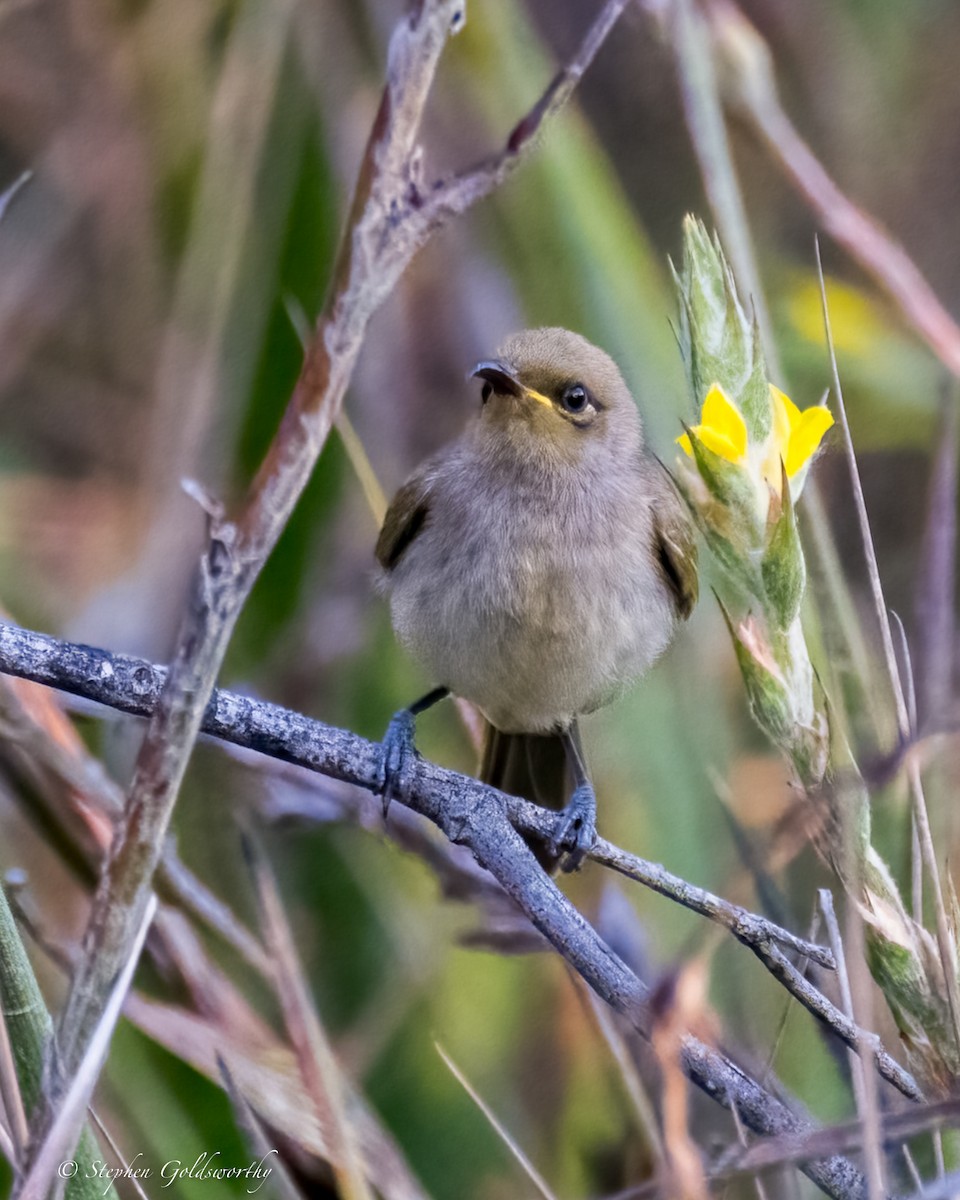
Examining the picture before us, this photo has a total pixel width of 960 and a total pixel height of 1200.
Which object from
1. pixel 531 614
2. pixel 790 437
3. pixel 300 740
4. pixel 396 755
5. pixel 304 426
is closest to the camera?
pixel 304 426

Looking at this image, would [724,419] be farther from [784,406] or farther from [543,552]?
[543,552]

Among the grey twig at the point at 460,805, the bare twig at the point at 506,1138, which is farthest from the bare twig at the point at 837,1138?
the bare twig at the point at 506,1138

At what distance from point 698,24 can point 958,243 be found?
301mm

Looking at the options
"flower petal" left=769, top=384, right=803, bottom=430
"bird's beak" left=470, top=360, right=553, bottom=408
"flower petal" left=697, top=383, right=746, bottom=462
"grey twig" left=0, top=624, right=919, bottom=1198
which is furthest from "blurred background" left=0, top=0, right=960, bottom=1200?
"flower petal" left=697, top=383, right=746, bottom=462

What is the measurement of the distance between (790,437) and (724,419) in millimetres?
65

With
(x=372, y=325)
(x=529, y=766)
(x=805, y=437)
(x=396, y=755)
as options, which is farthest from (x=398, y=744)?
(x=805, y=437)

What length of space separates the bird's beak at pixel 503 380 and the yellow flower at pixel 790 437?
13.4 inches

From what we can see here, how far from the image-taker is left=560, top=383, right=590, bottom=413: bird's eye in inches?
39.8

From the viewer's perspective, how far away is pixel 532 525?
981mm

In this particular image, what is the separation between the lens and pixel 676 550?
104cm

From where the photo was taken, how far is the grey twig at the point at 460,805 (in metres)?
0.57

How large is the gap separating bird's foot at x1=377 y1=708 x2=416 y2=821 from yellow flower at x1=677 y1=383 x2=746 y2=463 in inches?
13.0

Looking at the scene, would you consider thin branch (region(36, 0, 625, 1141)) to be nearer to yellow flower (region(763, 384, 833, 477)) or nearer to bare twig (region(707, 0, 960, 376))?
yellow flower (region(763, 384, 833, 477))
